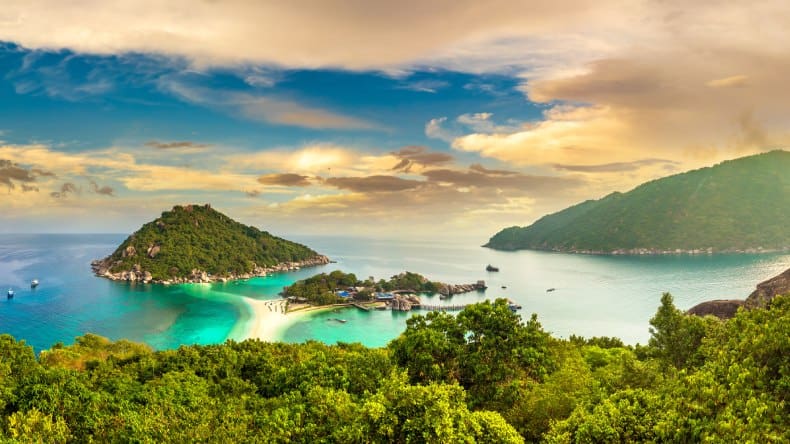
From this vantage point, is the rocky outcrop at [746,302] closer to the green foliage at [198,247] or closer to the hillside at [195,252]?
the hillside at [195,252]

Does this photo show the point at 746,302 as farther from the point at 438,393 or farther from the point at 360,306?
the point at 360,306

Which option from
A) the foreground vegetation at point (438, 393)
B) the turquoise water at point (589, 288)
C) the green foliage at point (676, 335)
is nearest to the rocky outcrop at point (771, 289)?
the green foliage at point (676, 335)

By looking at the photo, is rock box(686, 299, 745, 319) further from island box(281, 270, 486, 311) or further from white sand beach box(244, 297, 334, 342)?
white sand beach box(244, 297, 334, 342)

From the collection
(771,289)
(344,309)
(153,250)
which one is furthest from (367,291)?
→ (153,250)

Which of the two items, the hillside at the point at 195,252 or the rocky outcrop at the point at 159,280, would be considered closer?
the rocky outcrop at the point at 159,280

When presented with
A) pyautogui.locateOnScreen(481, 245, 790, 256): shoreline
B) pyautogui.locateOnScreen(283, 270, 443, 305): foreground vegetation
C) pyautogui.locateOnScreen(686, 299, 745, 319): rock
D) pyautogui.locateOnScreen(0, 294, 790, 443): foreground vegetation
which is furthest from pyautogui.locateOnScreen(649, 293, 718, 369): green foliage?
A: pyautogui.locateOnScreen(481, 245, 790, 256): shoreline

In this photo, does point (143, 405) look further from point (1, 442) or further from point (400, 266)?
point (400, 266)
